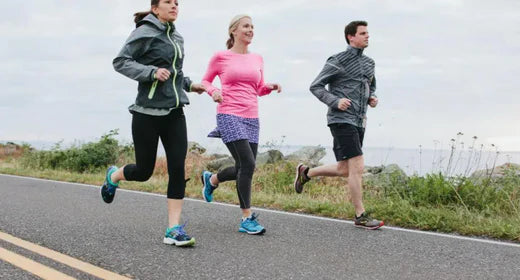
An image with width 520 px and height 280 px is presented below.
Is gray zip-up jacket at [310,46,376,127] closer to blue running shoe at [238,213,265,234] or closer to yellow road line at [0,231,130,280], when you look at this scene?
blue running shoe at [238,213,265,234]

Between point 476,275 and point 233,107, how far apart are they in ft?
8.70

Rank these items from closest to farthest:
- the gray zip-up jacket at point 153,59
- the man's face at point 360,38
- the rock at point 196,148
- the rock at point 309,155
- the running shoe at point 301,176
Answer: the gray zip-up jacket at point 153,59, the man's face at point 360,38, the running shoe at point 301,176, the rock at point 309,155, the rock at point 196,148

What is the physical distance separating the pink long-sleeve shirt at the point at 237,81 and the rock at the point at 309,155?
7490 millimetres

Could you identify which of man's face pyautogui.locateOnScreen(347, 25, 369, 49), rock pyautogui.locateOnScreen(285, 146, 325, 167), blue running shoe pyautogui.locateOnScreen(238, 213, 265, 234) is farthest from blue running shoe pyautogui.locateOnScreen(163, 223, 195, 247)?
rock pyautogui.locateOnScreen(285, 146, 325, 167)

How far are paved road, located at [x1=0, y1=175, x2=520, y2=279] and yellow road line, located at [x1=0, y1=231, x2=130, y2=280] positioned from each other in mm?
72

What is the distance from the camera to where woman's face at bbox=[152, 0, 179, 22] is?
4.79m

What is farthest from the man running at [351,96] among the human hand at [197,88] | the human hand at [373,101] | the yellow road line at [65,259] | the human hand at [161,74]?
the yellow road line at [65,259]

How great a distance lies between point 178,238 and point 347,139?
2140mm

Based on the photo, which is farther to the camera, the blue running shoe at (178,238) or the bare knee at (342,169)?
the bare knee at (342,169)

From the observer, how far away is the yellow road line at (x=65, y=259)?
391 cm

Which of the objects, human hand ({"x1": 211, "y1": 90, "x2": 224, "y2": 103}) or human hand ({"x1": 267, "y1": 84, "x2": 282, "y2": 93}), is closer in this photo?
human hand ({"x1": 211, "y1": 90, "x2": 224, "y2": 103})

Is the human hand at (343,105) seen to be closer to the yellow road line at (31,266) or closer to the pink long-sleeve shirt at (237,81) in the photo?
the pink long-sleeve shirt at (237,81)

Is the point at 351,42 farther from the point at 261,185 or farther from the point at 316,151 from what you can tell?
the point at 316,151

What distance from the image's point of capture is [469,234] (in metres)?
5.82
